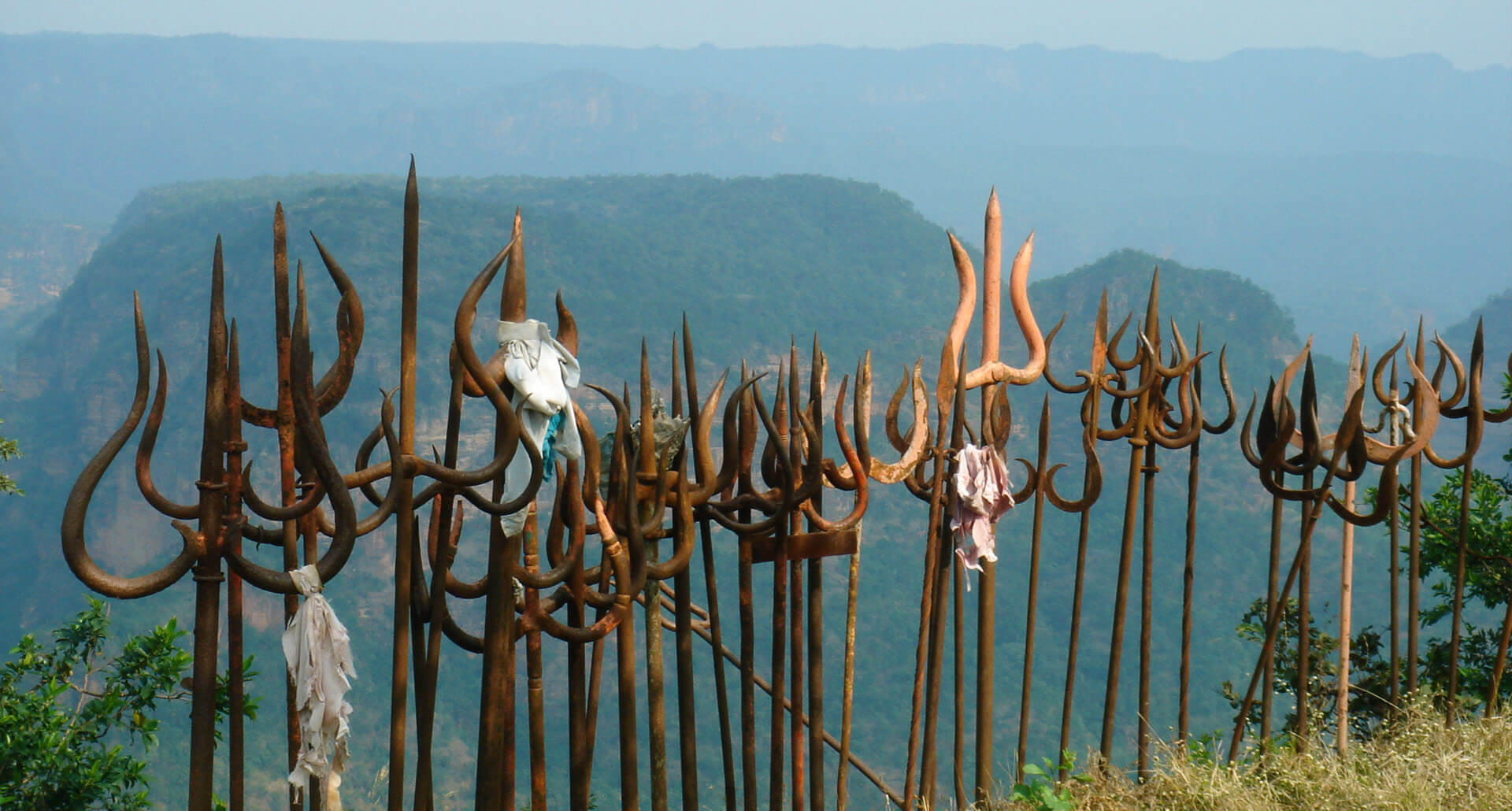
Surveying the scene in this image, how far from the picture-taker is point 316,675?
2.30 metres

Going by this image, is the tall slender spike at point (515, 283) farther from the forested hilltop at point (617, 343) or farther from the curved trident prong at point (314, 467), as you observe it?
the forested hilltop at point (617, 343)

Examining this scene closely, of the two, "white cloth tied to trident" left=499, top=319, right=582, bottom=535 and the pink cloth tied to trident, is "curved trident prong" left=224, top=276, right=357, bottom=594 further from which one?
the pink cloth tied to trident

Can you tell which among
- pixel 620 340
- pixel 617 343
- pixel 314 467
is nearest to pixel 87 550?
pixel 314 467

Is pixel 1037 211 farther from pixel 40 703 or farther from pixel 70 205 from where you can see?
pixel 40 703

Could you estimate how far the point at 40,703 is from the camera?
11.8 ft

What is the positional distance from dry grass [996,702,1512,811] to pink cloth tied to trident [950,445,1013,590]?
75 centimetres

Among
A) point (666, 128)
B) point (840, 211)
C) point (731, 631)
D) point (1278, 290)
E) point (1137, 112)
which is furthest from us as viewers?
point (1137, 112)

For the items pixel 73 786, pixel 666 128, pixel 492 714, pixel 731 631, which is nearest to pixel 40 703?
pixel 73 786

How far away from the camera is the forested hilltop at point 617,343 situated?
4241 centimetres

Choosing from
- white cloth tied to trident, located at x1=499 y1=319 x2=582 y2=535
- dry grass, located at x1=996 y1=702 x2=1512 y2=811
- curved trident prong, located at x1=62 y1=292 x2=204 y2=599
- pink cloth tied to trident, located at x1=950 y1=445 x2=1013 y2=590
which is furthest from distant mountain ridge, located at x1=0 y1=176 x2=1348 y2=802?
curved trident prong, located at x1=62 y1=292 x2=204 y2=599

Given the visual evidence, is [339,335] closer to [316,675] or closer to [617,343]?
[316,675]

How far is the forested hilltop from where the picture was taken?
42406mm

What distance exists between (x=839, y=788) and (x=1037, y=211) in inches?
5842

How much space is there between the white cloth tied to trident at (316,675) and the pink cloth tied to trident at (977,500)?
1.66 m
